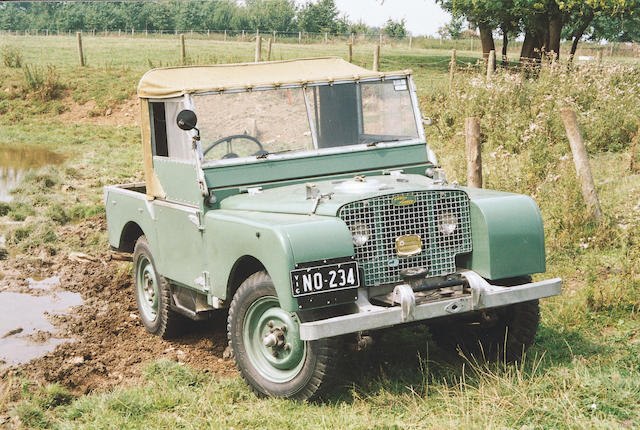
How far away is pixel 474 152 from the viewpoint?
872cm

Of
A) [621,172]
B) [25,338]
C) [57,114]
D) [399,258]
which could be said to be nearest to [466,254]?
[399,258]

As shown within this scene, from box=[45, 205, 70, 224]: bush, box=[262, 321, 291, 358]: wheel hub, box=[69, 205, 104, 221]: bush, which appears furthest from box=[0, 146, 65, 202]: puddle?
box=[262, 321, 291, 358]: wheel hub

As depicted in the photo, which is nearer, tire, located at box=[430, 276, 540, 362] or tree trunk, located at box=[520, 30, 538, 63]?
tire, located at box=[430, 276, 540, 362]

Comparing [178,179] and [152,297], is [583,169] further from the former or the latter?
[152,297]

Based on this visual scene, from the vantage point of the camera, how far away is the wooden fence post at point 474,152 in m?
8.69

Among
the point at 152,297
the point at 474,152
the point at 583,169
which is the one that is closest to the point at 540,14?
the point at 474,152

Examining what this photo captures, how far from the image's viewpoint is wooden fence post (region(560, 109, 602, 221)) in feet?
26.6

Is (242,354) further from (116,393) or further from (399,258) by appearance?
(399,258)

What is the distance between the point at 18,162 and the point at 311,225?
14519 mm

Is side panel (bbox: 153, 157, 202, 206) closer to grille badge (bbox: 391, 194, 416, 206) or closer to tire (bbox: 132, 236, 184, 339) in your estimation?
tire (bbox: 132, 236, 184, 339)

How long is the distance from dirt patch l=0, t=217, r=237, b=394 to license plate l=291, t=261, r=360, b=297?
5.35ft

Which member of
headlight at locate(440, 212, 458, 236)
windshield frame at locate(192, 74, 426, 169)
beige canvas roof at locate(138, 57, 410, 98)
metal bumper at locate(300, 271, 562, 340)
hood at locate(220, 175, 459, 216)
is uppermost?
beige canvas roof at locate(138, 57, 410, 98)


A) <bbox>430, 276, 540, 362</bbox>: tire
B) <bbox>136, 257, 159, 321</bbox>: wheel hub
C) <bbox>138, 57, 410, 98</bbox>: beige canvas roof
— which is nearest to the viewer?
<bbox>430, 276, 540, 362</bbox>: tire

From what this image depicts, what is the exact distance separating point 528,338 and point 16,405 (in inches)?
144
